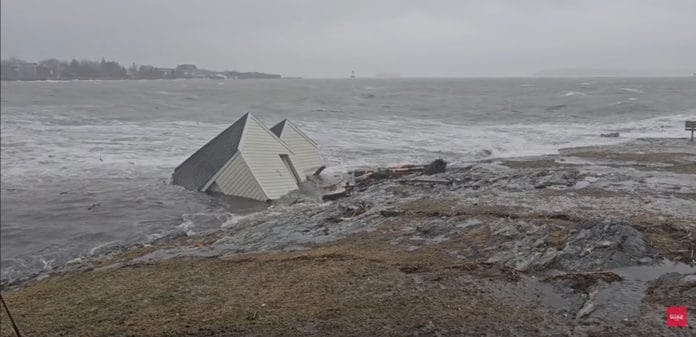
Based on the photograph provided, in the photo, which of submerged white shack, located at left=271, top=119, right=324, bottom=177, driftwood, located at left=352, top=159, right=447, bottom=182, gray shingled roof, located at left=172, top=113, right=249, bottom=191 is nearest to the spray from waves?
submerged white shack, located at left=271, top=119, right=324, bottom=177

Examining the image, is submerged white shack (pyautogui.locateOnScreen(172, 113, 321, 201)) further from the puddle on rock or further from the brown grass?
the puddle on rock

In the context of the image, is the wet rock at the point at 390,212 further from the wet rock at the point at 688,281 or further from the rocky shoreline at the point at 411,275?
the wet rock at the point at 688,281

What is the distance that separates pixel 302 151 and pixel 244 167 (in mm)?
5102

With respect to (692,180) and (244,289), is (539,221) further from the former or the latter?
(692,180)

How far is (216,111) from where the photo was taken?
204 feet

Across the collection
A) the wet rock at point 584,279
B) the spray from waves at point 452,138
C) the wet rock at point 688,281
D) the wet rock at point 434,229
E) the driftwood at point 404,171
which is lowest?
the spray from waves at point 452,138

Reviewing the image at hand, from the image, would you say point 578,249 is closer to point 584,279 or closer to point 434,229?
point 584,279

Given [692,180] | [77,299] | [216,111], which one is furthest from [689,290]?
[216,111]

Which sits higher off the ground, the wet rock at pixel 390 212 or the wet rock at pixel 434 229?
the wet rock at pixel 434 229

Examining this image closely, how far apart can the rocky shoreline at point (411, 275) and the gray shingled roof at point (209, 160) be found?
19.8 feet

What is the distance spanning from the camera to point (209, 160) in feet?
71.4

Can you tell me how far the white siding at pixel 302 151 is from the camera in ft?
79.3

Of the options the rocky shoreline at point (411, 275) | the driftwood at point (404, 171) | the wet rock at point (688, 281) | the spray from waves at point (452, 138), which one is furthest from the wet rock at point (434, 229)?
the spray from waves at point (452, 138)

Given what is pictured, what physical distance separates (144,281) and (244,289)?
2.39 m
